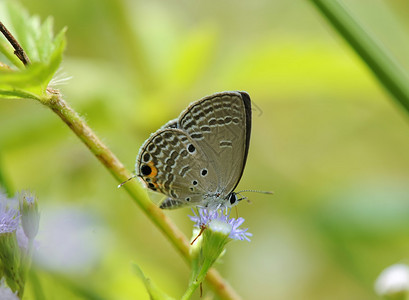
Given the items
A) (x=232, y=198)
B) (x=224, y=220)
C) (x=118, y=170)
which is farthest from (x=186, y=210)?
(x=118, y=170)

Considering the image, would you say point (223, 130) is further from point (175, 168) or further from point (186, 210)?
point (186, 210)

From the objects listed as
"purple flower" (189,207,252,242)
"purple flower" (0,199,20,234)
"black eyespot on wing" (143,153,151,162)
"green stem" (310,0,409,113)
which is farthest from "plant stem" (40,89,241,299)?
"green stem" (310,0,409,113)

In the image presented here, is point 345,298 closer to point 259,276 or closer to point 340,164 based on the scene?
point 259,276

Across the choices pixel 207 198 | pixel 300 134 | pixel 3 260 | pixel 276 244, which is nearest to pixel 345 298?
pixel 276 244

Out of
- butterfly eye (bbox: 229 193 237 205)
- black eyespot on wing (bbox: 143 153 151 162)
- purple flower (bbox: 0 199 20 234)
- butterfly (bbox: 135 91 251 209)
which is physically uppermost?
purple flower (bbox: 0 199 20 234)

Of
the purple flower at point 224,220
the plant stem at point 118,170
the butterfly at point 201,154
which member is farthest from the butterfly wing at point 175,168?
the plant stem at point 118,170

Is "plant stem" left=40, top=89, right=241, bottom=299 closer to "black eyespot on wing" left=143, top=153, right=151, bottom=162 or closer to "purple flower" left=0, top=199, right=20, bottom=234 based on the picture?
"purple flower" left=0, top=199, right=20, bottom=234
